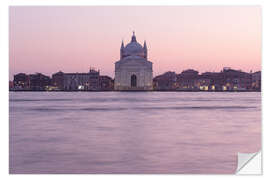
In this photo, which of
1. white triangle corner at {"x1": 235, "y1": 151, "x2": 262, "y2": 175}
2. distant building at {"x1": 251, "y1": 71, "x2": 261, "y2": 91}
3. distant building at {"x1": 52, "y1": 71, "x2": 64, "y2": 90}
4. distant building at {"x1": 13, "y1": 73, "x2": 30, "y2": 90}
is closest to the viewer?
white triangle corner at {"x1": 235, "y1": 151, "x2": 262, "y2": 175}

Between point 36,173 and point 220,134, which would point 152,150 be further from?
point 220,134

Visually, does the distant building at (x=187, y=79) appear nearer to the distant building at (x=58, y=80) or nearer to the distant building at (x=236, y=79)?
the distant building at (x=236, y=79)

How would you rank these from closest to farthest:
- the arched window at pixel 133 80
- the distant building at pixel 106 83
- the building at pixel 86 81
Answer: the arched window at pixel 133 80, the building at pixel 86 81, the distant building at pixel 106 83

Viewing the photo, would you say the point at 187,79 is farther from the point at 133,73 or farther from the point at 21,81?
the point at 21,81

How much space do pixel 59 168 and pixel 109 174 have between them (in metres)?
0.72

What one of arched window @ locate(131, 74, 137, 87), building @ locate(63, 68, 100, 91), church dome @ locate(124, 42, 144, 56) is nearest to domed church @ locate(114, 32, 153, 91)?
arched window @ locate(131, 74, 137, 87)

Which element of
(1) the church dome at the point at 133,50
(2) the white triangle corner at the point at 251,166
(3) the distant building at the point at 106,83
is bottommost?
(2) the white triangle corner at the point at 251,166

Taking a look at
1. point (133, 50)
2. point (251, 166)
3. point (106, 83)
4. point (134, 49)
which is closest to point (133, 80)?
→ point (133, 50)

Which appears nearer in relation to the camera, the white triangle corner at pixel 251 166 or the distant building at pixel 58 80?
the white triangle corner at pixel 251 166

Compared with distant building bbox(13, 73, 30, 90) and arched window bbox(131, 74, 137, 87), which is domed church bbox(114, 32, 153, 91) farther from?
distant building bbox(13, 73, 30, 90)

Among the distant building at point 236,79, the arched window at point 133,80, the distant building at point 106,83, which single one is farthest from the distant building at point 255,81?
the distant building at point 106,83
